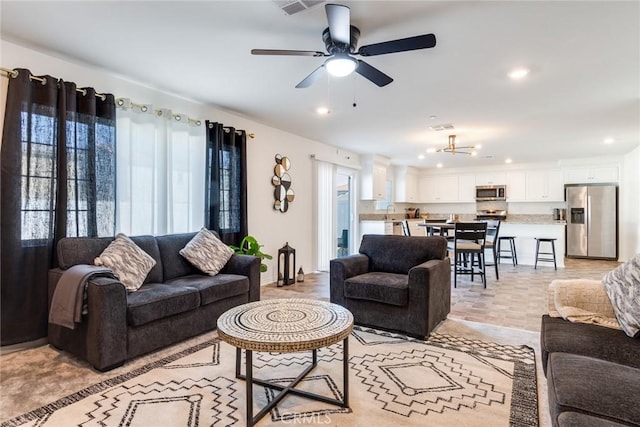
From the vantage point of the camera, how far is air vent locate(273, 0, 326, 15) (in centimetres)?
208

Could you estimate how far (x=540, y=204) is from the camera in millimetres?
8742

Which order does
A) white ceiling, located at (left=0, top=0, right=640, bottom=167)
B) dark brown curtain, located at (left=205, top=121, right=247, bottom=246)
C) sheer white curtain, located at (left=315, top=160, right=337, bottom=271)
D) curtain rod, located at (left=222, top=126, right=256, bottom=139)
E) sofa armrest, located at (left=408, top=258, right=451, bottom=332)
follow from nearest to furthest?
white ceiling, located at (left=0, top=0, right=640, bottom=167) → sofa armrest, located at (left=408, top=258, right=451, bottom=332) → dark brown curtain, located at (left=205, top=121, right=247, bottom=246) → curtain rod, located at (left=222, top=126, right=256, bottom=139) → sheer white curtain, located at (left=315, top=160, right=337, bottom=271)

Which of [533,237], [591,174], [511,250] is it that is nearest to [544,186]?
[591,174]

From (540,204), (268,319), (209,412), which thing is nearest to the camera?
(209,412)

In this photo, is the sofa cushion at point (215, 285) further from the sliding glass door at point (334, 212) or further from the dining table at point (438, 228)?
the dining table at point (438, 228)

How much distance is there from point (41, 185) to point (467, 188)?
358 inches

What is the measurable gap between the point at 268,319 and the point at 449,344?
1654 millimetres

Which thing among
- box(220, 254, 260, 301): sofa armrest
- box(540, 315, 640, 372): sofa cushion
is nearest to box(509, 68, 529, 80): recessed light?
box(540, 315, 640, 372): sofa cushion

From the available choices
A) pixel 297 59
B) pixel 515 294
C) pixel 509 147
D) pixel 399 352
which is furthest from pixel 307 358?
pixel 509 147

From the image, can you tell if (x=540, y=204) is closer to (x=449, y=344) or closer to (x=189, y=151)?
(x=449, y=344)

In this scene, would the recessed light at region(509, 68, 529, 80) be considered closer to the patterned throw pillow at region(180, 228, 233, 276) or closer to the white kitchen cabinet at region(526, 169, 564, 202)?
the patterned throw pillow at region(180, 228, 233, 276)

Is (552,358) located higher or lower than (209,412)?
higher

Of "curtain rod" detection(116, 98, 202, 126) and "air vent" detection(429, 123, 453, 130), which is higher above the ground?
"air vent" detection(429, 123, 453, 130)

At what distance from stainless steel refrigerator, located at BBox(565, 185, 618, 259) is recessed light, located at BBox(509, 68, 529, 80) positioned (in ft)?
19.9
